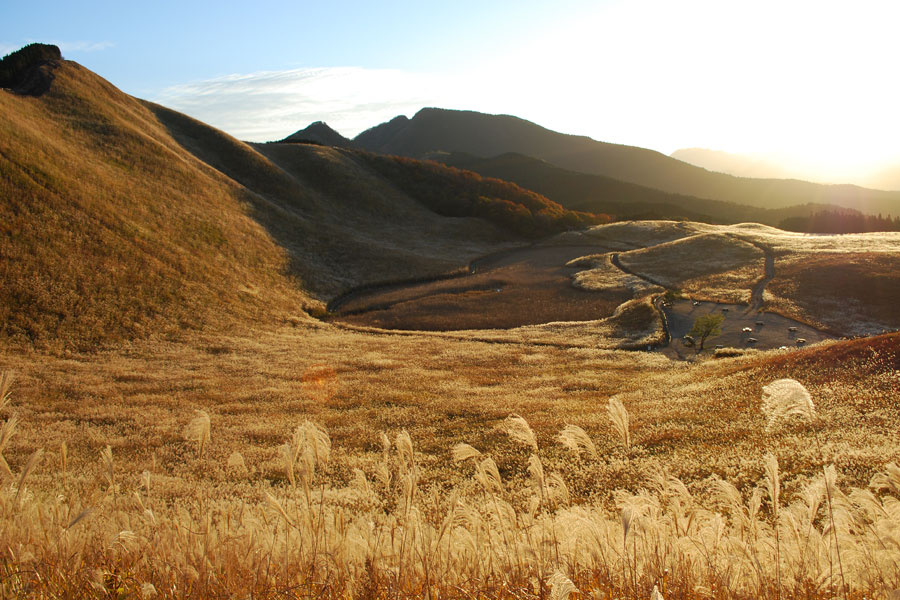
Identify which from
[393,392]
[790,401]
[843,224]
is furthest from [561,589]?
[843,224]

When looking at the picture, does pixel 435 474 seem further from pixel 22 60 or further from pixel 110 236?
pixel 22 60

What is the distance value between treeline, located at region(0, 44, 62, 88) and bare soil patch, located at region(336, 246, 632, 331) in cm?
6401

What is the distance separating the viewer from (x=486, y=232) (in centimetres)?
9588

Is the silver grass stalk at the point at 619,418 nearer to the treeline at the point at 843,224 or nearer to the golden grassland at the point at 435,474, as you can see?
the golden grassland at the point at 435,474

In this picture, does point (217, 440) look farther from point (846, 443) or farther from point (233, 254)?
point (233, 254)

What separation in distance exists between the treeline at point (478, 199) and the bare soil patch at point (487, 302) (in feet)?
92.8

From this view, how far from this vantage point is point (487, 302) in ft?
174

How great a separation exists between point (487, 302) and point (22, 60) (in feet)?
276

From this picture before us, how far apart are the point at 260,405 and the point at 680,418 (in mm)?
16416

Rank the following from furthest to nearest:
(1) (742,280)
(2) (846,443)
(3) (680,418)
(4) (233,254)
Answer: (4) (233,254) → (1) (742,280) → (3) (680,418) → (2) (846,443)

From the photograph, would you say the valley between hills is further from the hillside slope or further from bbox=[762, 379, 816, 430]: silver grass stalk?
the hillside slope

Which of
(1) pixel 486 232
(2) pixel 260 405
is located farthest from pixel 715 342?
(1) pixel 486 232

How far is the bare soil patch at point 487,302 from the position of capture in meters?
46.5

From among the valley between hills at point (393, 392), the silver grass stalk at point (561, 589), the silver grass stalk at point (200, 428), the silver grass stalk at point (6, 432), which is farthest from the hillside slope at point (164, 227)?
the silver grass stalk at point (561, 589)
